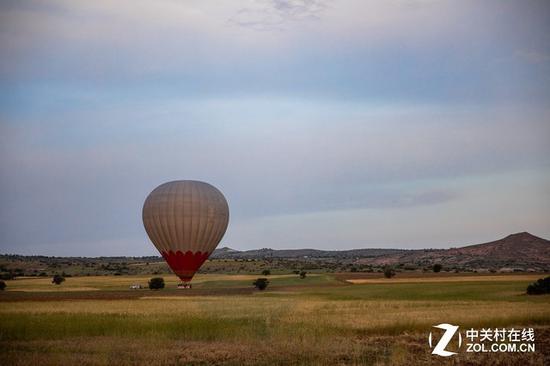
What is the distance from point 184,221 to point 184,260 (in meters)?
4.73

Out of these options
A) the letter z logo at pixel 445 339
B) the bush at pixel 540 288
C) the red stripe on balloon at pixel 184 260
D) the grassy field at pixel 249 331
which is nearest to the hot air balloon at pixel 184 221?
the red stripe on balloon at pixel 184 260

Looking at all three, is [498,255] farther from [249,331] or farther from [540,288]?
[249,331]

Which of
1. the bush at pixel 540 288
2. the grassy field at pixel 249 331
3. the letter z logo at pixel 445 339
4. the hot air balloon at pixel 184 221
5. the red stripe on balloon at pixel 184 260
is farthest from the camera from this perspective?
the red stripe on balloon at pixel 184 260

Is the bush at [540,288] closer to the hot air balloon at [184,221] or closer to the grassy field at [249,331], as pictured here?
the grassy field at [249,331]

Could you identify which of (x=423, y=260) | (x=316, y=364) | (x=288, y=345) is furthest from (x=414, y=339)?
(x=423, y=260)

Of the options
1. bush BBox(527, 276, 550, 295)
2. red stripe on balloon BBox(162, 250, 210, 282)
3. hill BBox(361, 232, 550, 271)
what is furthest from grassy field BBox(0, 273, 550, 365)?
hill BBox(361, 232, 550, 271)

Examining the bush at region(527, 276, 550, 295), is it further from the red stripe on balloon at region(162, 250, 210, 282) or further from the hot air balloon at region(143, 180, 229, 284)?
the red stripe on balloon at region(162, 250, 210, 282)

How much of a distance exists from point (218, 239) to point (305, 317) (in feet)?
101

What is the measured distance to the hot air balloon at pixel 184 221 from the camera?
60375 mm

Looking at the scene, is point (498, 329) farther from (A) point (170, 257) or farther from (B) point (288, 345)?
(A) point (170, 257)

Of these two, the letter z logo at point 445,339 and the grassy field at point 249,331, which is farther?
the letter z logo at point 445,339

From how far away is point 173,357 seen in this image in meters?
22.7

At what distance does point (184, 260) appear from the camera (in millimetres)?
62594

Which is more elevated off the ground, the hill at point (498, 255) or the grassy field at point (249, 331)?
the hill at point (498, 255)
